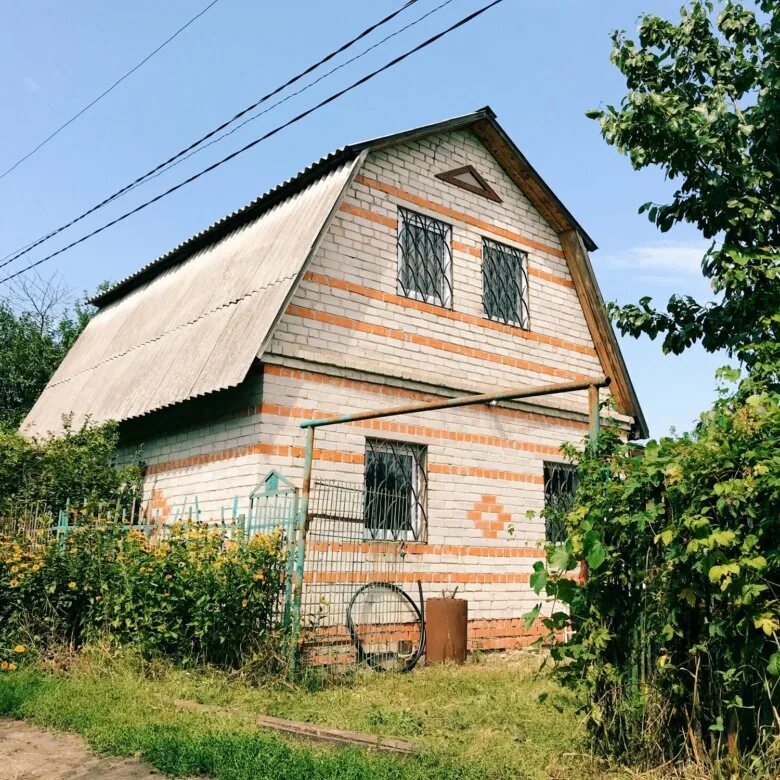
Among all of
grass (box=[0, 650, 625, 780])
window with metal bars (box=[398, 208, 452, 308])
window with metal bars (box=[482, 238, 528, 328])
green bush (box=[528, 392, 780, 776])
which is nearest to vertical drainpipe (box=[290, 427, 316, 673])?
grass (box=[0, 650, 625, 780])

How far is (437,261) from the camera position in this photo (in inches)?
441

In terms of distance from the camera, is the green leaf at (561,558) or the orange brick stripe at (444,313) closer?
the green leaf at (561,558)

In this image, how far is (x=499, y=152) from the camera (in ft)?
40.1

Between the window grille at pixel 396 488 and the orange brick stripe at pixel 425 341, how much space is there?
4.57ft

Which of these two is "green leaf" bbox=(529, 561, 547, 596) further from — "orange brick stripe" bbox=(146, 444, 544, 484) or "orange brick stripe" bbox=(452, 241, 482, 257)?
"orange brick stripe" bbox=(452, 241, 482, 257)

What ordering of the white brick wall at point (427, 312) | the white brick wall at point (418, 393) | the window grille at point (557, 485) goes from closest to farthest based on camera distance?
the white brick wall at point (418, 393) < the white brick wall at point (427, 312) < the window grille at point (557, 485)

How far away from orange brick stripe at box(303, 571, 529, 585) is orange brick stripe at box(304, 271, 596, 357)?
3406 mm

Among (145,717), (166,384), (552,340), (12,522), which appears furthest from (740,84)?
(12,522)

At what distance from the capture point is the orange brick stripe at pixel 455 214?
34.9 ft

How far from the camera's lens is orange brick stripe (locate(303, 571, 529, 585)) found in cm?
868

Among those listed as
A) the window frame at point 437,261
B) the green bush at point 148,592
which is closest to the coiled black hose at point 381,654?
the green bush at point 148,592

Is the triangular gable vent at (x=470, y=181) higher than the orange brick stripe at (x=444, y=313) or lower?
higher

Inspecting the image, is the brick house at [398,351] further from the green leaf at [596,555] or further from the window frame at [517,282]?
the green leaf at [596,555]

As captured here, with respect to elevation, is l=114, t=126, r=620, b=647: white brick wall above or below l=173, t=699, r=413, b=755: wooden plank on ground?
above
